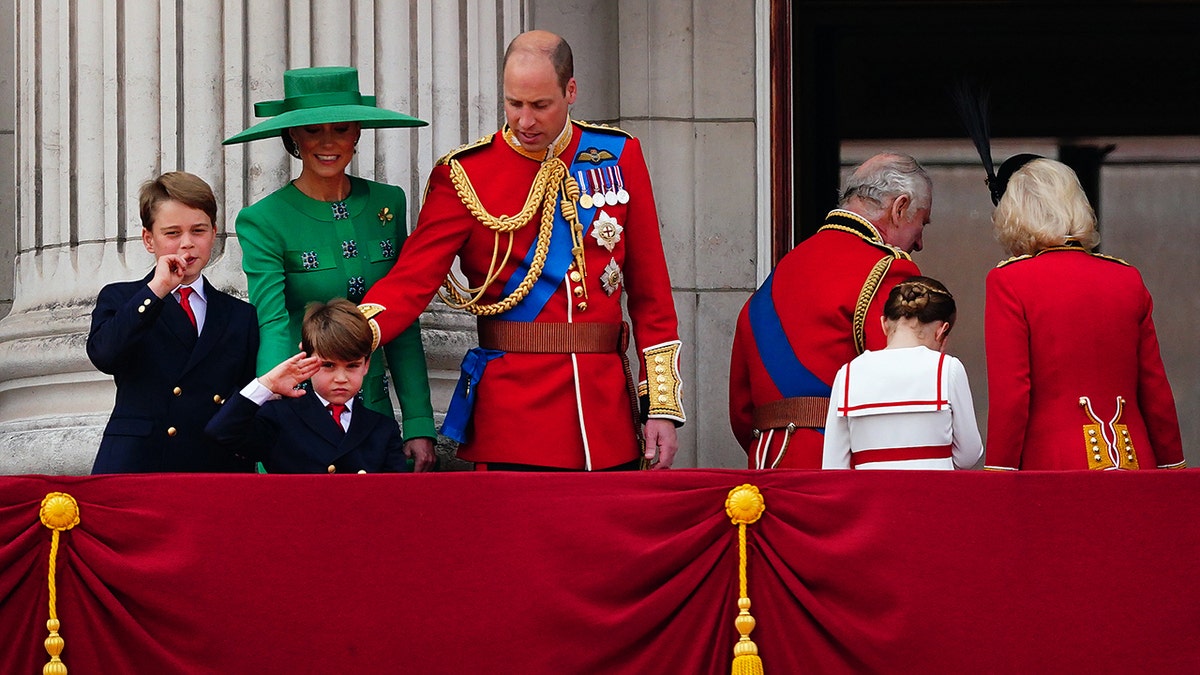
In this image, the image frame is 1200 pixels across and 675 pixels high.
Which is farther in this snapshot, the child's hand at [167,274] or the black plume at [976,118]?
the black plume at [976,118]

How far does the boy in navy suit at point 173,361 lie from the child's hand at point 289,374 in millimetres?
389

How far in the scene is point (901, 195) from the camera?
5.48 m

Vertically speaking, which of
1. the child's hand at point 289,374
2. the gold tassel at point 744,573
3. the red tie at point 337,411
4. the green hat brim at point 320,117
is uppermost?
the green hat brim at point 320,117

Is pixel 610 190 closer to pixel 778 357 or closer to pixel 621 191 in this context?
pixel 621 191

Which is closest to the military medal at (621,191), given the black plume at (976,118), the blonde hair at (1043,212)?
the blonde hair at (1043,212)

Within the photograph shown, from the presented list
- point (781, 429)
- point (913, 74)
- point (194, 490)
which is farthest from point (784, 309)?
point (913, 74)

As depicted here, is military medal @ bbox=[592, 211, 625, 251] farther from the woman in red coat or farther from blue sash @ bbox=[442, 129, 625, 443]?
the woman in red coat

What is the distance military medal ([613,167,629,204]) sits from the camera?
5.21 m

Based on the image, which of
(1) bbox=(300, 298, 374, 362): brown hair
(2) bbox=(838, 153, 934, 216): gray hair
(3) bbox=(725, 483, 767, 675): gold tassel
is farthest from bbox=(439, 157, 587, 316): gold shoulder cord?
(3) bbox=(725, 483, 767, 675): gold tassel

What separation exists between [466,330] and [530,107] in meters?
1.26

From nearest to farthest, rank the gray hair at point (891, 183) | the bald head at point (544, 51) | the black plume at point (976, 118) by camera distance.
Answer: the bald head at point (544, 51) → the gray hair at point (891, 183) → the black plume at point (976, 118)

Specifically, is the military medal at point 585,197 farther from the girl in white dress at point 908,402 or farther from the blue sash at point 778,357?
the girl in white dress at point 908,402

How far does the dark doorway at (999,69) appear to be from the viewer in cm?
781

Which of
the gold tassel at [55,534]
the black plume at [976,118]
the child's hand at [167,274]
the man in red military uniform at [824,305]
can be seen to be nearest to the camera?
the gold tassel at [55,534]
